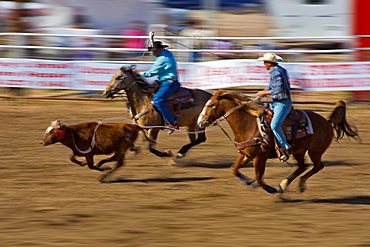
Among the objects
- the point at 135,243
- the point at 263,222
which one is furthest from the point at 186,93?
the point at 135,243

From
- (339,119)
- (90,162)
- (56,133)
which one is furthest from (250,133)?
(56,133)

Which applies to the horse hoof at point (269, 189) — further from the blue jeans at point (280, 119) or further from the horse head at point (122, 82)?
the horse head at point (122, 82)

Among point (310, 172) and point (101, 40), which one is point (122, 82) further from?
point (101, 40)

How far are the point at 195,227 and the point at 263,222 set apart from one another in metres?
0.79

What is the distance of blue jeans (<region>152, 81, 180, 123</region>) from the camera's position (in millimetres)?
12312

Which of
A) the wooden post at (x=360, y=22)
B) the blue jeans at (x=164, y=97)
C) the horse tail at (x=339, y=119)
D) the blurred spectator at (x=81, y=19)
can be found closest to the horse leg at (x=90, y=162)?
the blue jeans at (x=164, y=97)

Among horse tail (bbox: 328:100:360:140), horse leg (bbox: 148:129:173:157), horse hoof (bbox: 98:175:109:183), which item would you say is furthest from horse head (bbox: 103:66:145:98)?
horse tail (bbox: 328:100:360:140)

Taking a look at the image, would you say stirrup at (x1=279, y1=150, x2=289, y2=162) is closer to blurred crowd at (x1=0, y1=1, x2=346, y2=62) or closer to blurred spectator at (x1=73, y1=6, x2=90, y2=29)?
blurred crowd at (x1=0, y1=1, x2=346, y2=62)

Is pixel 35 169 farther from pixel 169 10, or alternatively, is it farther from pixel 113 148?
pixel 169 10

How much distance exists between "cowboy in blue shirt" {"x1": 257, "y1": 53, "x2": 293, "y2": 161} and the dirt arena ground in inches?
29.1

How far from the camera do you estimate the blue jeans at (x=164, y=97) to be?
12312 millimetres

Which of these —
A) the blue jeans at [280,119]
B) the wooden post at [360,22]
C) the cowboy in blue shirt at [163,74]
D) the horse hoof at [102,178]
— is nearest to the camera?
the blue jeans at [280,119]

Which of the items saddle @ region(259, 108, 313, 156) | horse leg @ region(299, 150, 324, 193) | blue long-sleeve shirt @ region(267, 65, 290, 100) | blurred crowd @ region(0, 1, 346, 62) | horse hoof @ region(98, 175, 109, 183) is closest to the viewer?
blue long-sleeve shirt @ region(267, 65, 290, 100)

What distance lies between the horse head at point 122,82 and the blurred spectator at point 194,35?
5.93 metres
